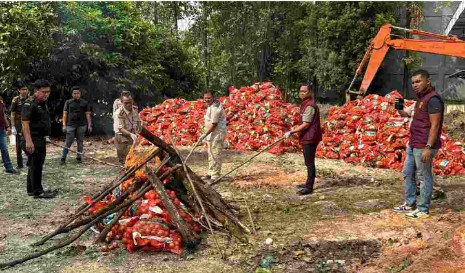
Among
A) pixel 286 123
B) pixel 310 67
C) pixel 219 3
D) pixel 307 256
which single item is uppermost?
pixel 219 3

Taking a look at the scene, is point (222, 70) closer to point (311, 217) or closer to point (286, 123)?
point (286, 123)

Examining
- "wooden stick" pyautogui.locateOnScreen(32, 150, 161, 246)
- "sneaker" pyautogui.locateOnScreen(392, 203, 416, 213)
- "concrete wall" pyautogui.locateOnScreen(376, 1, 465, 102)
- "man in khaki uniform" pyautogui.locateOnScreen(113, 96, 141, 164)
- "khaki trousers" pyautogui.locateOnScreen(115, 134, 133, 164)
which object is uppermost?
"concrete wall" pyautogui.locateOnScreen(376, 1, 465, 102)

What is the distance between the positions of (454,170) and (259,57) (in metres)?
19.2

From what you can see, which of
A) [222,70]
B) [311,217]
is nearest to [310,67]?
[222,70]

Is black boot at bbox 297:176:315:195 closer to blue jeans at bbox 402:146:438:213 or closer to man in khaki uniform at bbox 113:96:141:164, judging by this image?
blue jeans at bbox 402:146:438:213

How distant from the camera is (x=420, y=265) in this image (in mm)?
4277

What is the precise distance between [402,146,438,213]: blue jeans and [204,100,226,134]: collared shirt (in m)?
3.47

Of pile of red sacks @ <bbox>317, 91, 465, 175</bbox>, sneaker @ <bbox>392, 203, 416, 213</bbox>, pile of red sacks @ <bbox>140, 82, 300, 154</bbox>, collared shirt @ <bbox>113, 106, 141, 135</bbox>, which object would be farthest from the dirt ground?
pile of red sacks @ <bbox>140, 82, 300, 154</bbox>

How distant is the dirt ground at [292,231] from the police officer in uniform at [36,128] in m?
0.52

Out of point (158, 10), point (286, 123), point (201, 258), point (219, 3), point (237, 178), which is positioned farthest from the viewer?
point (158, 10)

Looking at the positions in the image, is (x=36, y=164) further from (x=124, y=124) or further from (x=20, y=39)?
(x=20, y=39)

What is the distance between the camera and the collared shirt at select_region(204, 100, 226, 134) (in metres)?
8.20

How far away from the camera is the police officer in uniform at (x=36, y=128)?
693 cm

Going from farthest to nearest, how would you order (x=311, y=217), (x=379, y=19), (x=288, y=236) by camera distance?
(x=379, y=19), (x=311, y=217), (x=288, y=236)
